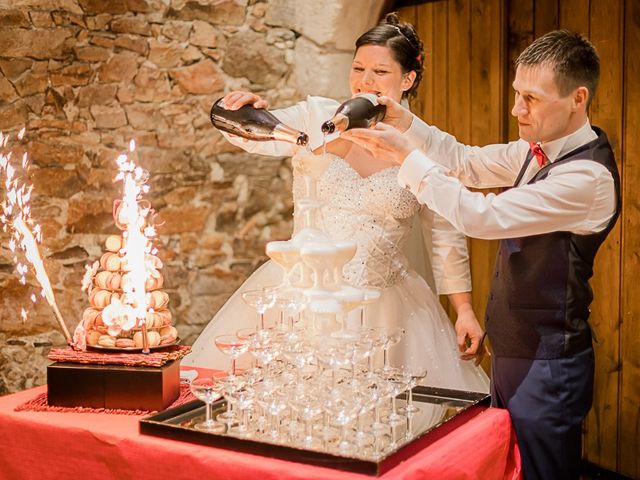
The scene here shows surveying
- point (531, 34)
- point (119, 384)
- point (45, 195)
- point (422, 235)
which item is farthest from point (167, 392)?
point (531, 34)

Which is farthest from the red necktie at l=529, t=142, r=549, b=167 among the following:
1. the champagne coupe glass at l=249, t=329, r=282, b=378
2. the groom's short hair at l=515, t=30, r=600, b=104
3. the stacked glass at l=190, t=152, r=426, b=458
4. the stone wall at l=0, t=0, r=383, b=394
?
the stone wall at l=0, t=0, r=383, b=394

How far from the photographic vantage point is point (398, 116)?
2506 mm

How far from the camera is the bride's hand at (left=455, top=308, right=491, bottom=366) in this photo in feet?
8.56

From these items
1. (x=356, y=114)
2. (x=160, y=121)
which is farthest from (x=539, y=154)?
(x=160, y=121)

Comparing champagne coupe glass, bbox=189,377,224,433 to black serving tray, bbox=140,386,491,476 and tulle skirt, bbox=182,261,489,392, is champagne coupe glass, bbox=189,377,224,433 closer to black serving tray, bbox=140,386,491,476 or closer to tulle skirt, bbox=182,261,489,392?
black serving tray, bbox=140,386,491,476

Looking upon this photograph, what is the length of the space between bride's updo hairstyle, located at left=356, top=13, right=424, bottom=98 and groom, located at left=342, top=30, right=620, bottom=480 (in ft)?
2.17

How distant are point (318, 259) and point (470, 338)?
0.97 metres

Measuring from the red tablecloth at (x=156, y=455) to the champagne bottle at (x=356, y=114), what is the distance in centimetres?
79

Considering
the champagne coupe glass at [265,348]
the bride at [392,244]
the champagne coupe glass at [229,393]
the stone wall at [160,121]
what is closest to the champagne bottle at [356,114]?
the bride at [392,244]

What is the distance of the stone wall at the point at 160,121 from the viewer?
3885mm

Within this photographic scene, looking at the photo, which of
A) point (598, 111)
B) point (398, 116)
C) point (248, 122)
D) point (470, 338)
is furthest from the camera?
point (598, 111)

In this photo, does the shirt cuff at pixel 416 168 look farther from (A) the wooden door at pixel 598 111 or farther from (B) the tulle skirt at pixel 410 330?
(A) the wooden door at pixel 598 111

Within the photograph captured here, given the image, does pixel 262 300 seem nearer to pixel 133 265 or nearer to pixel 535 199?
pixel 133 265

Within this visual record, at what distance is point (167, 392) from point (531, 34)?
247cm
